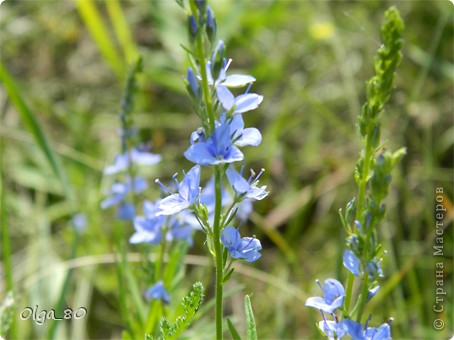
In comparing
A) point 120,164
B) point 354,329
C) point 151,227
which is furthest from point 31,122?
point 354,329

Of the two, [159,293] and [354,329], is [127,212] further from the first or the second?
[354,329]

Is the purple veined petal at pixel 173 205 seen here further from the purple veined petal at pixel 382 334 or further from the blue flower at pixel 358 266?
the purple veined petal at pixel 382 334

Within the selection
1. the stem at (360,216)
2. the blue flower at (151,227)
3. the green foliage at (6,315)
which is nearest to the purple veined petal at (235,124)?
the stem at (360,216)

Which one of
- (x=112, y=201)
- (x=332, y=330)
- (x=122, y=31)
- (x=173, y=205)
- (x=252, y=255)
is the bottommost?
(x=112, y=201)

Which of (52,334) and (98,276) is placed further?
(98,276)

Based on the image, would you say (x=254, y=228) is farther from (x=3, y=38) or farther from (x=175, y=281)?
(x=3, y=38)

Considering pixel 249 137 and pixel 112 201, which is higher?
pixel 249 137

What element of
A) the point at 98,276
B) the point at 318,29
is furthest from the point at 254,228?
the point at 318,29

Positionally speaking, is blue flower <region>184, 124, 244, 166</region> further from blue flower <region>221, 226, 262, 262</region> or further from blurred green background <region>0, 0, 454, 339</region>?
blurred green background <region>0, 0, 454, 339</region>
